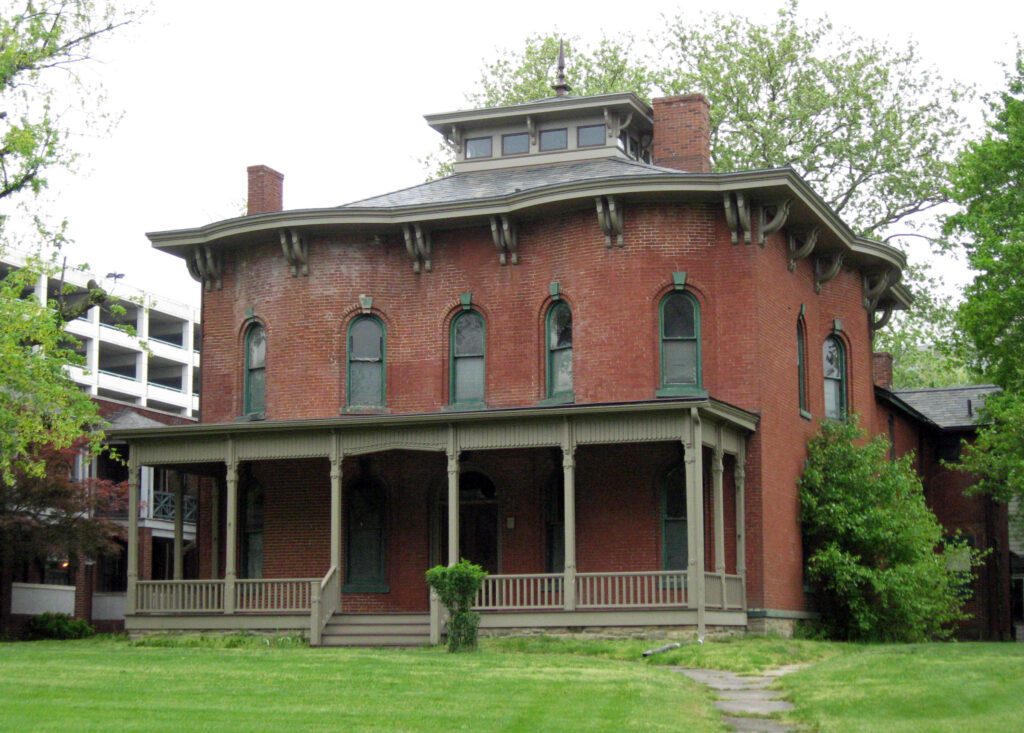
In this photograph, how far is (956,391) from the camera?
4091 cm

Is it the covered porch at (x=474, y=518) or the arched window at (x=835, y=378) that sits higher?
the arched window at (x=835, y=378)

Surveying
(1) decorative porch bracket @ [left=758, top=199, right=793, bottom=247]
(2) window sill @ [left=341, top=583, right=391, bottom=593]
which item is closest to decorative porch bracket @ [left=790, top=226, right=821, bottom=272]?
(1) decorative porch bracket @ [left=758, top=199, right=793, bottom=247]

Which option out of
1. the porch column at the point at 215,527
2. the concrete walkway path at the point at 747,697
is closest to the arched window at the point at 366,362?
the porch column at the point at 215,527

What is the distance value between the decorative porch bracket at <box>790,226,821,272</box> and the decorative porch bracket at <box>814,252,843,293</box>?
4.03ft

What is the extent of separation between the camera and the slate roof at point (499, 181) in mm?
30953

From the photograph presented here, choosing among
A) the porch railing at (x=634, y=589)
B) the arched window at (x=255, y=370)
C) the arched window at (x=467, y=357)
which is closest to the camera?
the porch railing at (x=634, y=589)

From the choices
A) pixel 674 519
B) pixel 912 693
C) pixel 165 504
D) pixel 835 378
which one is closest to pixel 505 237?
pixel 674 519

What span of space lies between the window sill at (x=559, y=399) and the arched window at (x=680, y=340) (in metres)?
1.79

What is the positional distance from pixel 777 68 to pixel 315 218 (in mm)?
21006

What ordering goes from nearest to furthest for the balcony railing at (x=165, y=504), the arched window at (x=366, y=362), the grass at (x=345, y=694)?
the grass at (x=345, y=694) < the arched window at (x=366, y=362) < the balcony railing at (x=165, y=504)

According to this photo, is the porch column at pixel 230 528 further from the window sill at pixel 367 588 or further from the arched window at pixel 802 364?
the arched window at pixel 802 364

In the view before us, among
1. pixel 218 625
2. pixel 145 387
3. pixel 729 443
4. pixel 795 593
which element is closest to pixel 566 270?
pixel 729 443

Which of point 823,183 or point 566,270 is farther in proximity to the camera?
point 823,183

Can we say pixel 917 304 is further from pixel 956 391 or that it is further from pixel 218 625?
pixel 218 625
